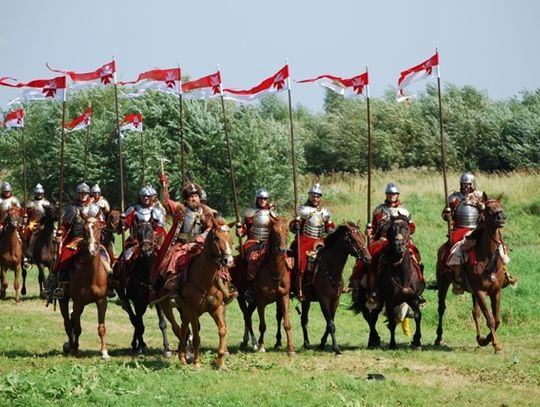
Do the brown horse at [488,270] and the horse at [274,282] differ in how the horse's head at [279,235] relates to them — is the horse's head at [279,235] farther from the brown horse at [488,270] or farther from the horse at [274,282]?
the brown horse at [488,270]

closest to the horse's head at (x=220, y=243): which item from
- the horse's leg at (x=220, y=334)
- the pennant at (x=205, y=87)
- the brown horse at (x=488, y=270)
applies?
A: the horse's leg at (x=220, y=334)

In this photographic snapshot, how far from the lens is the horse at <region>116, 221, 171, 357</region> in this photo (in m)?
19.3

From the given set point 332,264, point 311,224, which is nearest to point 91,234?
point 332,264

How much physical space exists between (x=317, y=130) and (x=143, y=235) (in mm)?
48825

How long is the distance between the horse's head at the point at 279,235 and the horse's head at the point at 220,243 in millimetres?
A: 1965

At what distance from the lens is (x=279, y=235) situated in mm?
18422

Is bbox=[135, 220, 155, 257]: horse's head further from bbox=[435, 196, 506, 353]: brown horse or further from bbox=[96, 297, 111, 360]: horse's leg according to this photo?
bbox=[435, 196, 506, 353]: brown horse

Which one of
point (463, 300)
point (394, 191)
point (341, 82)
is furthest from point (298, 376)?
point (463, 300)

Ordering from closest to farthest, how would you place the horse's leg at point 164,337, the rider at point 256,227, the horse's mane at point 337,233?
the horse's leg at point 164,337, the horse's mane at point 337,233, the rider at point 256,227

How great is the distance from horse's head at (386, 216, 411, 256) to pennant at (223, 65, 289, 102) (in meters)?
4.52

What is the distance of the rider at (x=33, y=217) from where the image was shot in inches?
1123

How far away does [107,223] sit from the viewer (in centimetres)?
2084

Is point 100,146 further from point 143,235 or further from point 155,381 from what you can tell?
point 155,381

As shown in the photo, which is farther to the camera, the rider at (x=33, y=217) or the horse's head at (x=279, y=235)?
the rider at (x=33, y=217)
